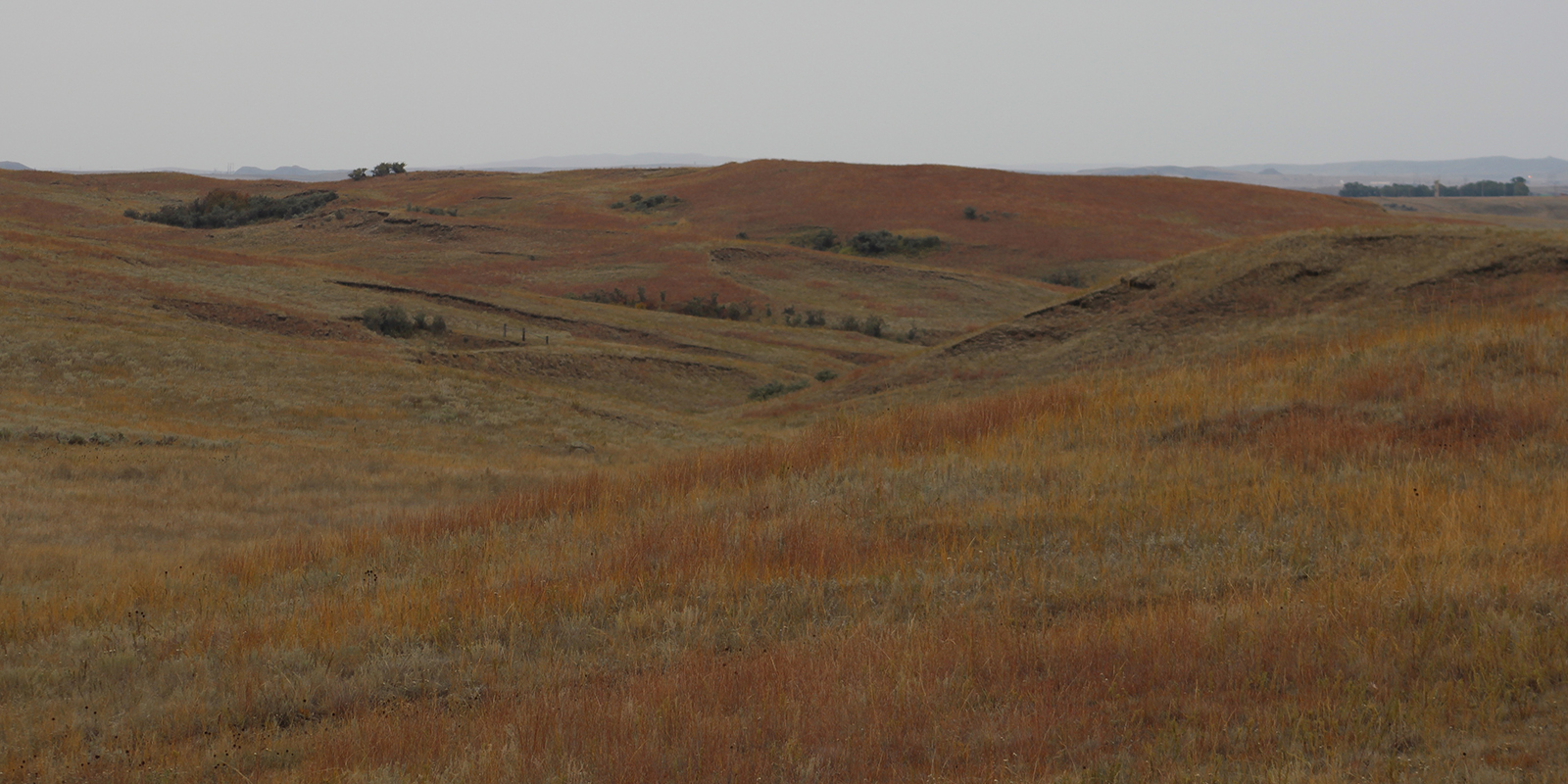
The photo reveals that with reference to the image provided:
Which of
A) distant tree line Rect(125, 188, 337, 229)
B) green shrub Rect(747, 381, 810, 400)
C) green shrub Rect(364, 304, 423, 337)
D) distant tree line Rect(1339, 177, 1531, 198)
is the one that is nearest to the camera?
green shrub Rect(747, 381, 810, 400)

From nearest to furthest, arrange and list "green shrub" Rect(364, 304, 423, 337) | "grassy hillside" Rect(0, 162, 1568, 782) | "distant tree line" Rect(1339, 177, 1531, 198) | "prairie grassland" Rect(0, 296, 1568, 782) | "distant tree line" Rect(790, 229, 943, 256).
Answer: "prairie grassland" Rect(0, 296, 1568, 782) < "grassy hillside" Rect(0, 162, 1568, 782) < "green shrub" Rect(364, 304, 423, 337) < "distant tree line" Rect(790, 229, 943, 256) < "distant tree line" Rect(1339, 177, 1531, 198)

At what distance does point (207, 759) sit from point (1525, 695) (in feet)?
19.9

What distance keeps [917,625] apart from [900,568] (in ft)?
3.97

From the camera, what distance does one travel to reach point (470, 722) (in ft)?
16.0

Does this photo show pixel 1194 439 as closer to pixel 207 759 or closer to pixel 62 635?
pixel 207 759

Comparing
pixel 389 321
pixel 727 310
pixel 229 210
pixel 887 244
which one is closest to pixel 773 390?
pixel 389 321

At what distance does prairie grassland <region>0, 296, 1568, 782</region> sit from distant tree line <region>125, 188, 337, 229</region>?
257 feet

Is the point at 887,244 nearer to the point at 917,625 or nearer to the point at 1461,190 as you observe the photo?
the point at 917,625

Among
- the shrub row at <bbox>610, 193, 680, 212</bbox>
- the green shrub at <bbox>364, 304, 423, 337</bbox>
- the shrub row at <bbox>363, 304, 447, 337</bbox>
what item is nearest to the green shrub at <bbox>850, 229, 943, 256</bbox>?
the shrub row at <bbox>610, 193, 680, 212</bbox>

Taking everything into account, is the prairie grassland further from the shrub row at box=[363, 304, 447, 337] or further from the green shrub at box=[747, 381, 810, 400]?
the shrub row at box=[363, 304, 447, 337]

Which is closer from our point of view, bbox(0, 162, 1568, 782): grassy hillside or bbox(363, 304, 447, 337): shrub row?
bbox(0, 162, 1568, 782): grassy hillside

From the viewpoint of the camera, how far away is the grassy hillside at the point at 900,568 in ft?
14.6

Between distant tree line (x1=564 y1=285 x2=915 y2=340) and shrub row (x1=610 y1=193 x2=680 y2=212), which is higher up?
shrub row (x1=610 y1=193 x2=680 y2=212)

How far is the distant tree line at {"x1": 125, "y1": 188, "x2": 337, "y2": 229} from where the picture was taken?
76188 mm
